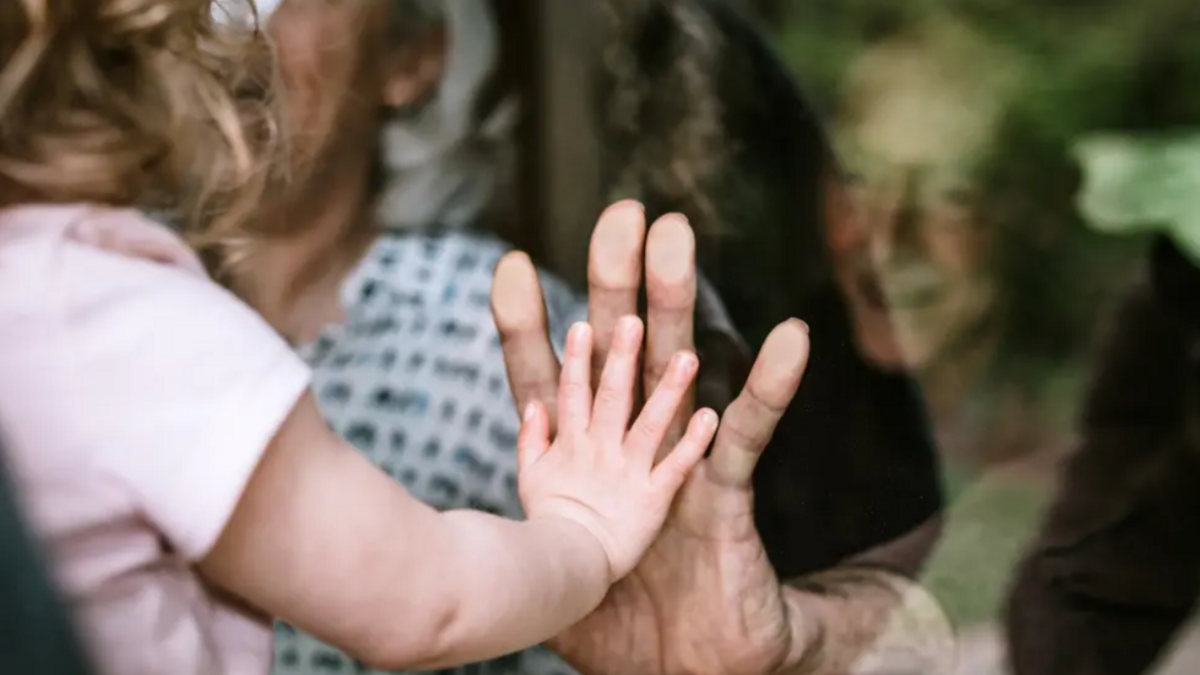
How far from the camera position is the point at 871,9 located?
59 cm

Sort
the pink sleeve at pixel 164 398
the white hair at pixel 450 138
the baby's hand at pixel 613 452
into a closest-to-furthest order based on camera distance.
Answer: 1. the pink sleeve at pixel 164 398
2. the baby's hand at pixel 613 452
3. the white hair at pixel 450 138

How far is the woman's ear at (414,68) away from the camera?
2.30 feet

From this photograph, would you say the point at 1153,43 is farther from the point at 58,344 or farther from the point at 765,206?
the point at 58,344

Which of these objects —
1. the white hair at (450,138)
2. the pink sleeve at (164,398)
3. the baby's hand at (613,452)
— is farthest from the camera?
the white hair at (450,138)

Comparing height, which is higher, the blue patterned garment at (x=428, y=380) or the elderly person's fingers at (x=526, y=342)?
the elderly person's fingers at (x=526, y=342)

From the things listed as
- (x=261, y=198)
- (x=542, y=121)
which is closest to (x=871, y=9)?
(x=542, y=121)

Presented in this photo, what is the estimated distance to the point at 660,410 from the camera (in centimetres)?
54

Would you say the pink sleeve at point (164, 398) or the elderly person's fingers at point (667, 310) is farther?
the elderly person's fingers at point (667, 310)

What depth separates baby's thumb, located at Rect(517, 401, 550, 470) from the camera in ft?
1.81

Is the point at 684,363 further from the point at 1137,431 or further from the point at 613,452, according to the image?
the point at 1137,431

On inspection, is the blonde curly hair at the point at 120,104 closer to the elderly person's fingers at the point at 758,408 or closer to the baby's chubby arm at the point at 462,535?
the baby's chubby arm at the point at 462,535

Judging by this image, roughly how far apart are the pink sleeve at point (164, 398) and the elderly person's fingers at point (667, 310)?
0.61 ft

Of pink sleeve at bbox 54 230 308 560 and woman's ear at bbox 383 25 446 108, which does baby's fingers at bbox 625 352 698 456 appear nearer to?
pink sleeve at bbox 54 230 308 560

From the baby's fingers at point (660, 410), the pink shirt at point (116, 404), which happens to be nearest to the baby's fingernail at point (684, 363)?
the baby's fingers at point (660, 410)
